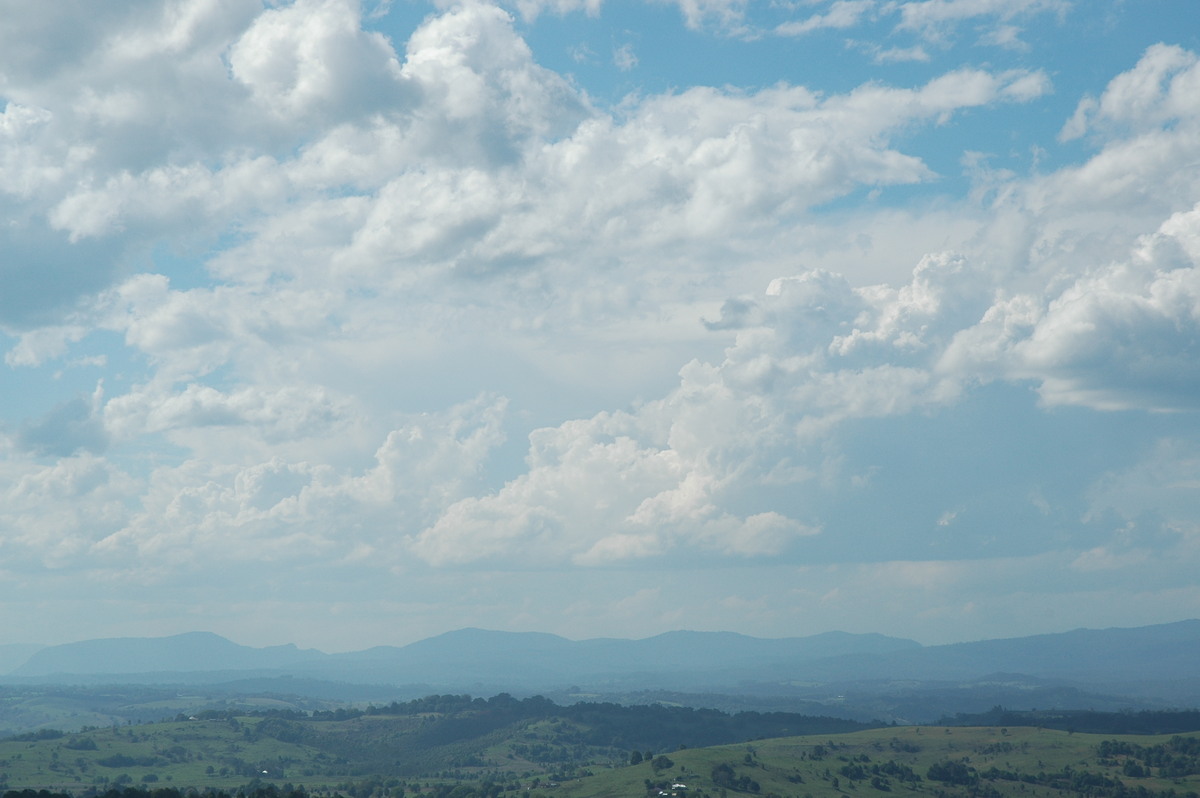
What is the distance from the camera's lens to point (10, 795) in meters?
165

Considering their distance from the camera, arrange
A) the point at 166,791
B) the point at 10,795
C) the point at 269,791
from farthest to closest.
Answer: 1. the point at 269,791
2. the point at 166,791
3. the point at 10,795

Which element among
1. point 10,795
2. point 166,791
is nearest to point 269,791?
point 166,791

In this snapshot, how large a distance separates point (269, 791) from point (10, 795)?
4520cm

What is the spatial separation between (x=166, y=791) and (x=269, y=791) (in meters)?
22.9

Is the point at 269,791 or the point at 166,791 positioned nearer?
the point at 166,791

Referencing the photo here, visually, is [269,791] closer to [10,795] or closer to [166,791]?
[166,791]

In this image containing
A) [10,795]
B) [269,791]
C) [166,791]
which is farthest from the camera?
[269,791]

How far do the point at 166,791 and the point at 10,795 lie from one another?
2319 cm

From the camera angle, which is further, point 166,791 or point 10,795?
point 166,791

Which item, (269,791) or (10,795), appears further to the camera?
(269,791)

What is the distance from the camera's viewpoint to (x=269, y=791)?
647 ft

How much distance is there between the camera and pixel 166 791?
178375 mm
